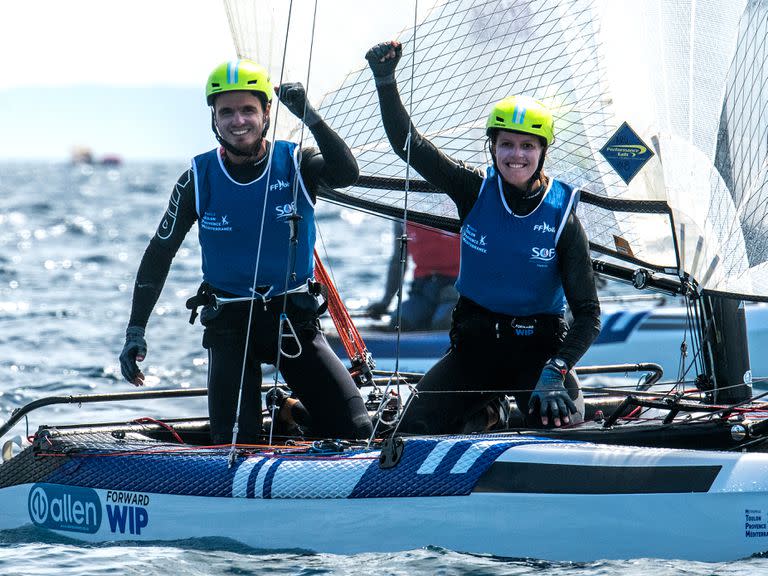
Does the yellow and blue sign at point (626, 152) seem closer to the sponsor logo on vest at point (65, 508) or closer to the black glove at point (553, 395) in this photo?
the black glove at point (553, 395)

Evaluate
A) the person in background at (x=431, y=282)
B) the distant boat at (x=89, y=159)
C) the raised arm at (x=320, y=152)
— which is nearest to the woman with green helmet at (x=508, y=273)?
the raised arm at (x=320, y=152)

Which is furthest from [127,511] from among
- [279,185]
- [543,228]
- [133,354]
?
[543,228]

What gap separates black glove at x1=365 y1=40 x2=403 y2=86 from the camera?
4.50 metres

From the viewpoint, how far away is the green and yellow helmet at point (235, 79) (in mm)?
4707

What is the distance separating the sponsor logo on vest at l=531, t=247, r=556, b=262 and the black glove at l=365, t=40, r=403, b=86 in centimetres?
77

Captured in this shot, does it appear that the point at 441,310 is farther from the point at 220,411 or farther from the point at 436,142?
the point at 220,411

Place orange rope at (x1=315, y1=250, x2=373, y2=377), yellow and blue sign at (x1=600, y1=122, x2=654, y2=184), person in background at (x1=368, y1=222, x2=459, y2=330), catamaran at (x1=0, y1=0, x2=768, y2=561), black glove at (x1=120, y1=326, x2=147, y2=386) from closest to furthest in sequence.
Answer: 1. catamaran at (x1=0, y1=0, x2=768, y2=561)
2. black glove at (x1=120, y1=326, x2=147, y2=386)
3. yellow and blue sign at (x1=600, y1=122, x2=654, y2=184)
4. orange rope at (x1=315, y1=250, x2=373, y2=377)
5. person in background at (x1=368, y1=222, x2=459, y2=330)

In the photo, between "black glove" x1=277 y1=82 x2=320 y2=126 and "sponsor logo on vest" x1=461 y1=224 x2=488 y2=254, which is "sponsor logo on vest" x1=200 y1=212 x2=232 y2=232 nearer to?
"black glove" x1=277 y1=82 x2=320 y2=126

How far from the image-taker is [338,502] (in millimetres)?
4301

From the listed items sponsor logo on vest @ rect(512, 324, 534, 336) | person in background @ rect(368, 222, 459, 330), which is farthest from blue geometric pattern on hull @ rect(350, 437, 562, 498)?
person in background @ rect(368, 222, 459, 330)

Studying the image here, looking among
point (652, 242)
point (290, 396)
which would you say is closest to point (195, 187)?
point (290, 396)

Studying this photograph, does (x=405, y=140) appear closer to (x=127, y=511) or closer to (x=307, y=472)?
(x=307, y=472)

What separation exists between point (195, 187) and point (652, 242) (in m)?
1.77

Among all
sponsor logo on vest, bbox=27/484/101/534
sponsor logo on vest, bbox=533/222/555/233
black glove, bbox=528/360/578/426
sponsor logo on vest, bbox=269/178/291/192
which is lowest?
sponsor logo on vest, bbox=27/484/101/534
